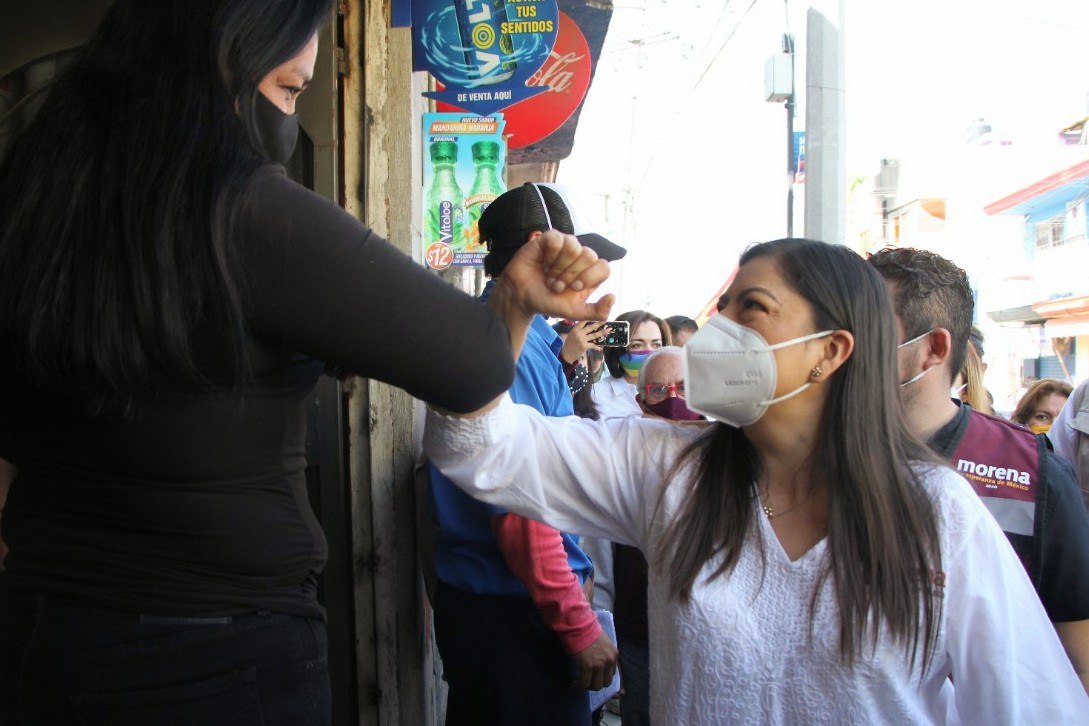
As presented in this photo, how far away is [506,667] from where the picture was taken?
2.11m

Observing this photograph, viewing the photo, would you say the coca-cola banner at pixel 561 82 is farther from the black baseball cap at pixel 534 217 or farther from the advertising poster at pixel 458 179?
the black baseball cap at pixel 534 217

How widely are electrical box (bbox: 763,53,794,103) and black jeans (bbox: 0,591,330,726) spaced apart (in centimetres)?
639

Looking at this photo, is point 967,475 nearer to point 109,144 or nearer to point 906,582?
point 906,582

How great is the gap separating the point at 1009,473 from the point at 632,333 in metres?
3.43

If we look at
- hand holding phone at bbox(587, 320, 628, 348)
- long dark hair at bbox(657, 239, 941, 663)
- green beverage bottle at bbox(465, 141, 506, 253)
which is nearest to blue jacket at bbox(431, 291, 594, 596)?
long dark hair at bbox(657, 239, 941, 663)

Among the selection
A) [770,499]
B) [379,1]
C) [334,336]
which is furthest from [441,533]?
[379,1]

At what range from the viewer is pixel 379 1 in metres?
2.72

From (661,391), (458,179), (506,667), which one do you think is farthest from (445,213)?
(506,667)

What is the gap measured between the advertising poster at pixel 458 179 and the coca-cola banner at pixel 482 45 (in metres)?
0.72

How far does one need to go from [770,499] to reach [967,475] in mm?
705

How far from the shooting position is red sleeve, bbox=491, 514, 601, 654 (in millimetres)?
1996

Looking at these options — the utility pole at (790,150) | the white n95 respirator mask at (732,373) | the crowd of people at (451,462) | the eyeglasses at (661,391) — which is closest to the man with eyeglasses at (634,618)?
the eyeglasses at (661,391)

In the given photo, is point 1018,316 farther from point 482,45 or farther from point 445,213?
point 482,45

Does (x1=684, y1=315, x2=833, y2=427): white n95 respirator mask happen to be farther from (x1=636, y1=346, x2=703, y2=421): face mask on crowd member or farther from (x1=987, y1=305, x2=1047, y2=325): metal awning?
(x1=987, y1=305, x2=1047, y2=325): metal awning
